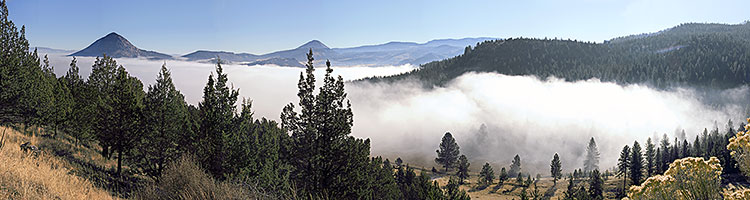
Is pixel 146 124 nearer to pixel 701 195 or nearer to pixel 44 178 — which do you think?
pixel 44 178

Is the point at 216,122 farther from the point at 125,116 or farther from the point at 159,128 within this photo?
the point at 125,116

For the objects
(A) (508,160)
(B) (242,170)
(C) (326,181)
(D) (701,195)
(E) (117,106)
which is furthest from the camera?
(A) (508,160)

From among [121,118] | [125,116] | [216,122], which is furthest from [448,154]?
[121,118]

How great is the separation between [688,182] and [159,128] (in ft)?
103

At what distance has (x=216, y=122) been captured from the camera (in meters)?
25.1

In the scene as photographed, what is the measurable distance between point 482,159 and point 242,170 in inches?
7109

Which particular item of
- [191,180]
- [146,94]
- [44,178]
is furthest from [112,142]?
[191,180]

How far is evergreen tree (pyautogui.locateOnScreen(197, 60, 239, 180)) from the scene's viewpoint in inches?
960

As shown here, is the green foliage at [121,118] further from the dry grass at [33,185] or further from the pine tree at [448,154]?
the pine tree at [448,154]

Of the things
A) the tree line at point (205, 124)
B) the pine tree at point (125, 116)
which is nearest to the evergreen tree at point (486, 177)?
the tree line at point (205, 124)

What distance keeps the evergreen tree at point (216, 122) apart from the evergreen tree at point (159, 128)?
3.55 metres

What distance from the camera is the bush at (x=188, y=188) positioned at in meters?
6.87

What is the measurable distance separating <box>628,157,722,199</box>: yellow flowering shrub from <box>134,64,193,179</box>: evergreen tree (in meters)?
28.0

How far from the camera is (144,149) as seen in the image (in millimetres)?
28609
